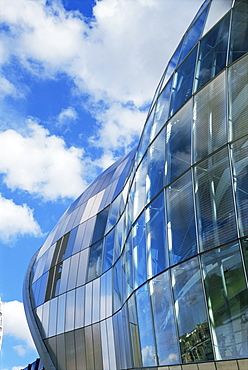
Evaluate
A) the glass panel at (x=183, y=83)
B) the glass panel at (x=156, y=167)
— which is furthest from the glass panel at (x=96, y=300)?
the glass panel at (x=183, y=83)

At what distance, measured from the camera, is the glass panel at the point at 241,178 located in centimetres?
830

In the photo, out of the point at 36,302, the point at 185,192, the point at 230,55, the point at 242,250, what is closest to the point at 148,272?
the point at 185,192

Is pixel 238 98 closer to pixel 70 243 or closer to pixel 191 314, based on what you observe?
pixel 191 314

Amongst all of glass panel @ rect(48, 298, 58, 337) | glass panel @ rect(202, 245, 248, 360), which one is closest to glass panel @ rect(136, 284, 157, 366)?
glass panel @ rect(202, 245, 248, 360)

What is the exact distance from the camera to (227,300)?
8.31m

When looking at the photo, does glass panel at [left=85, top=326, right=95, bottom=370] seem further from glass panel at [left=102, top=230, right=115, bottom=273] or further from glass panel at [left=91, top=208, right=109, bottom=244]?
glass panel at [left=91, top=208, right=109, bottom=244]

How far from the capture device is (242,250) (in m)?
8.16

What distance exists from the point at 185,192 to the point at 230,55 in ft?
11.3

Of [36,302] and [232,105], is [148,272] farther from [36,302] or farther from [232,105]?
[36,302]

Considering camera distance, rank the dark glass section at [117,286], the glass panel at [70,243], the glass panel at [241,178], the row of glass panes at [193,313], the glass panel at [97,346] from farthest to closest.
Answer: the glass panel at [70,243]
the glass panel at [97,346]
the dark glass section at [117,286]
the glass panel at [241,178]
the row of glass panes at [193,313]

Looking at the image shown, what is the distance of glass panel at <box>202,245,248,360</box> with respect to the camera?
26.1 ft

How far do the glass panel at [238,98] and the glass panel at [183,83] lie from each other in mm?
1869

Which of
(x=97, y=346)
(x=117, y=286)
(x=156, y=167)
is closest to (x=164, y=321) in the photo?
(x=156, y=167)

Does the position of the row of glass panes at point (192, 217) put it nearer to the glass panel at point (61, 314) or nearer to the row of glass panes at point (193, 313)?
the row of glass panes at point (193, 313)
